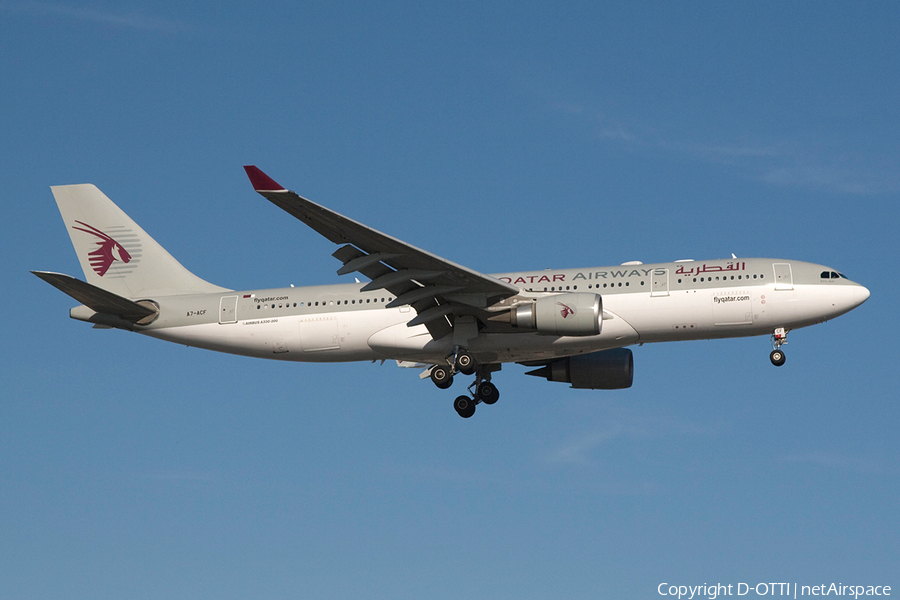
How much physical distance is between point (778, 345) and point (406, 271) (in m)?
12.6

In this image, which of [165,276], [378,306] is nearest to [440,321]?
[378,306]

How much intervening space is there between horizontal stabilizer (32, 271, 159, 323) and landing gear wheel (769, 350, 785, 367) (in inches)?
856

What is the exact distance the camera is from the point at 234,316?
36750 mm

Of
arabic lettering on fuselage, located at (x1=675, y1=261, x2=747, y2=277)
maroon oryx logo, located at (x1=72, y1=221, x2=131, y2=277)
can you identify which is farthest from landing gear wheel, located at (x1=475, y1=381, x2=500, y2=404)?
maroon oryx logo, located at (x1=72, y1=221, x2=131, y2=277)

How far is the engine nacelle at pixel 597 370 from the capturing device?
3769cm

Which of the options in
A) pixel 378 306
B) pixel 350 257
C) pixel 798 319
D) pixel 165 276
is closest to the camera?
pixel 350 257

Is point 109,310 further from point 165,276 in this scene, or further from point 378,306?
point 378,306

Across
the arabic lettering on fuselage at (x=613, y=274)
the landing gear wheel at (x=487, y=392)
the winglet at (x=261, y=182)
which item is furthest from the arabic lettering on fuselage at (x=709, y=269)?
the winglet at (x=261, y=182)

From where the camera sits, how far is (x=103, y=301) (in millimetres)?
35969

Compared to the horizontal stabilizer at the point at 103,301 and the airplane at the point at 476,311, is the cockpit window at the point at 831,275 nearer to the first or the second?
the airplane at the point at 476,311

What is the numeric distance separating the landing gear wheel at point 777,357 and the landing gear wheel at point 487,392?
31.6 ft

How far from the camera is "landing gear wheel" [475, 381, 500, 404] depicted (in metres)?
37.0

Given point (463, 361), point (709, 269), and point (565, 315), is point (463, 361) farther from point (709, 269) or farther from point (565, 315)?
point (709, 269)

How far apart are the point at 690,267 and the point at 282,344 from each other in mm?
14309
